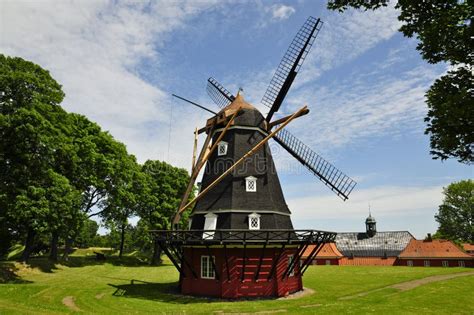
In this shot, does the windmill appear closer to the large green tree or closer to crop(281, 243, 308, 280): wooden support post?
crop(281, 243, 308, 280): wooden support post

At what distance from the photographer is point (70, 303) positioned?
17094mm

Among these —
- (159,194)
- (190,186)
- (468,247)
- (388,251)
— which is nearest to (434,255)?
(388,251)

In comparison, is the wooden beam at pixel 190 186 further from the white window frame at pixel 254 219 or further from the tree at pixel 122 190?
the tree at pixel 122 190

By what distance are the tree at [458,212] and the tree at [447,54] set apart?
185 ft

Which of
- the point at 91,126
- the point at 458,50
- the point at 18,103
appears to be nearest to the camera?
Answer: the point at 458,50

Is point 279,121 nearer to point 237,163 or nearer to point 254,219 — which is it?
point 237,163

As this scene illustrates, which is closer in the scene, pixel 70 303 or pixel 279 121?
pixel 70 303

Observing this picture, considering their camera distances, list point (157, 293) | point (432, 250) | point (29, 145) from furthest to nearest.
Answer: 1. point (432, 250)
2. point (29, 145)
3. point (157, 293)

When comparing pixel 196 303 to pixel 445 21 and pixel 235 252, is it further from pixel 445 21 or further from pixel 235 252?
pixel 445 21

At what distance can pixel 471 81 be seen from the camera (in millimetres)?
9977

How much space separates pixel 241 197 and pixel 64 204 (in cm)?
1388

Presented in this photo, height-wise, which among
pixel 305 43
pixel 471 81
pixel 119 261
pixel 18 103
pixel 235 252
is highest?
pixel 305 43

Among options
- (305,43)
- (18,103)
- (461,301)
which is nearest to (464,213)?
(461,301)

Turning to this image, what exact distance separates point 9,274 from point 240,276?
19134mm
